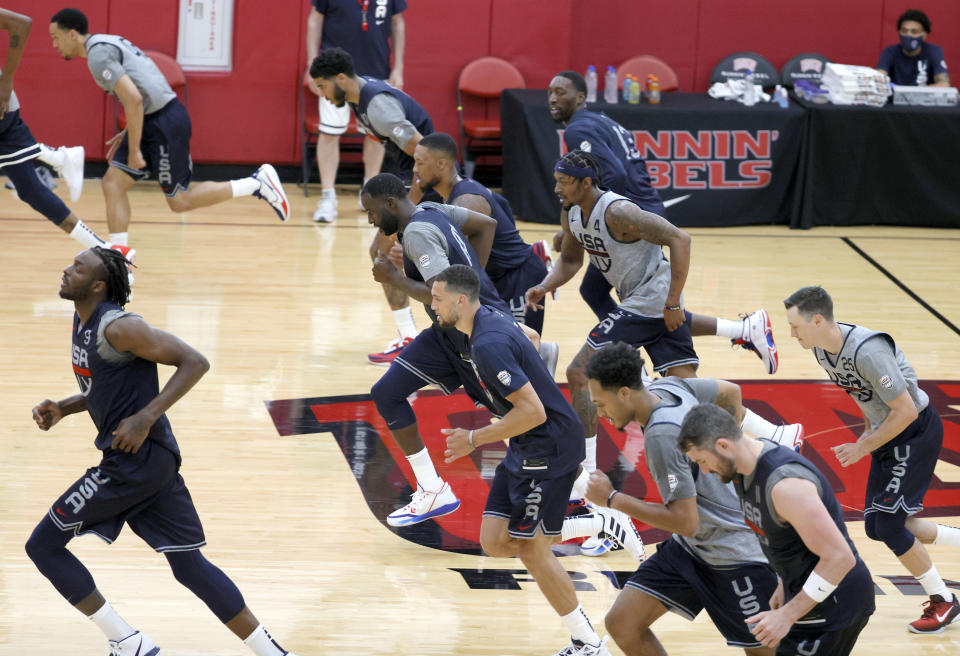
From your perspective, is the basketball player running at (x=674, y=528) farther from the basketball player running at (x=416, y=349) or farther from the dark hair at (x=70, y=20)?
the dark hair at (x=70, y=20)

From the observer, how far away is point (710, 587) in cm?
416

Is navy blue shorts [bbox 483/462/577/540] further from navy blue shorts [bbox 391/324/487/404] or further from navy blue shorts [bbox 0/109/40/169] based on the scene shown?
navy blue shorts [bbox 0/109/40/169]

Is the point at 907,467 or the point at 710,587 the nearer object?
the point at 710,587

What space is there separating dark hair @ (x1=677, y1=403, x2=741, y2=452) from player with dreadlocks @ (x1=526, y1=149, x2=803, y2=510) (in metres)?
2.15

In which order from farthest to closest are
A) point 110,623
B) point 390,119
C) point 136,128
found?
point 136,128 < point 390,119 < point 110,623

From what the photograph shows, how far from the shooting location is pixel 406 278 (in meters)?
5.68

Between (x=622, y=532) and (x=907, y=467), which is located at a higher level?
(x=907, y=467)

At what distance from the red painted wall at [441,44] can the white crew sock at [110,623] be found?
29.9 feet

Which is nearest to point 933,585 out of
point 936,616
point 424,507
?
point 936,616

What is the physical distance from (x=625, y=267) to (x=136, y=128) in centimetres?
431

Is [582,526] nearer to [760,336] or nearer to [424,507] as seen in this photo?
[424,507]

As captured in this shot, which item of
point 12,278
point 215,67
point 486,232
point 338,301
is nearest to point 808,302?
point 486,232

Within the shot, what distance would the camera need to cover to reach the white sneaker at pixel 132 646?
4309 mm

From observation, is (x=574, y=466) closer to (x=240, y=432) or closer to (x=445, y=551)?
(x=445, y=551)
